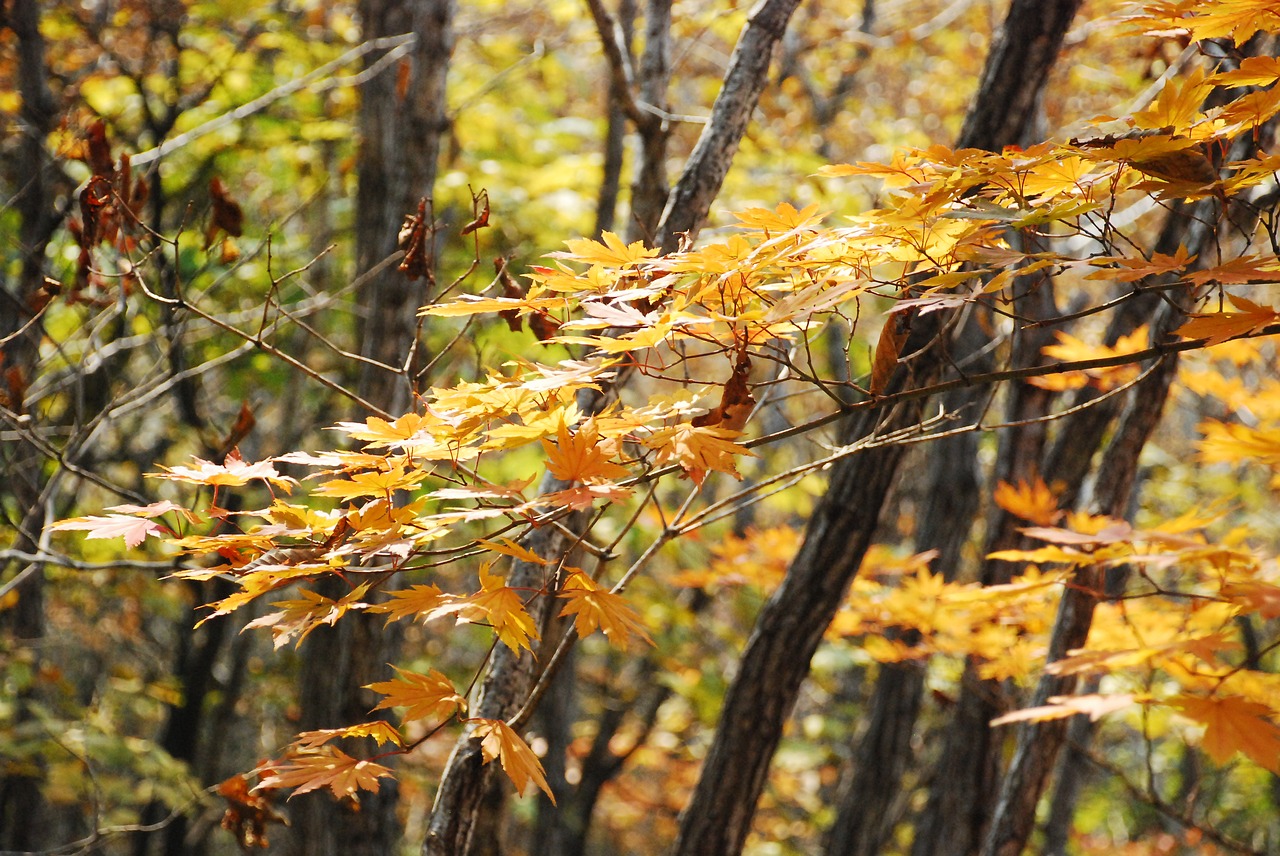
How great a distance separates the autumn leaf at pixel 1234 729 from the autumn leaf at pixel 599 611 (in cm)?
82

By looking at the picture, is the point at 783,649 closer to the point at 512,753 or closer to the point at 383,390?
the point at 512,753

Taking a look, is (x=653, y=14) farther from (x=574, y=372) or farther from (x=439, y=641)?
(x=439, y=641)

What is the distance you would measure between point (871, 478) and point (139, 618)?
7390mm

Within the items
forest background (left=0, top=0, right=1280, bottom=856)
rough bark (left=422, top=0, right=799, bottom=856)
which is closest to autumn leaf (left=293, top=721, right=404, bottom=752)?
forest background (left=0, top=0, right=1280, bottom=856)

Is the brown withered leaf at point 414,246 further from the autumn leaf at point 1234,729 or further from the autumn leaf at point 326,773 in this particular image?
the autumn leaf at point 1234,729

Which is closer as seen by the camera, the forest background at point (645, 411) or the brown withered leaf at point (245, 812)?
the forest background at point (645, 411)

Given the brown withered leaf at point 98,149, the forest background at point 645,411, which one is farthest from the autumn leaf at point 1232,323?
the brown withered leaf at point 98,149

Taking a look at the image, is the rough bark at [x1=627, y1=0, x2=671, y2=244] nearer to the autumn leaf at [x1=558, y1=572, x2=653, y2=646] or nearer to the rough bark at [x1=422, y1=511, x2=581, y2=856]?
the rough bark at [x1=422, y1=511, x2=581, y2=856]

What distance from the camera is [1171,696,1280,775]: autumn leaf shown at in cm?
140

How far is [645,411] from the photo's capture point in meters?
1.49

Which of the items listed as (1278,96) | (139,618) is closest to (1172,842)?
(1278,96)

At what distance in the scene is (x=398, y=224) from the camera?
3389 mm

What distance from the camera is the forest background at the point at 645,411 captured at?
139 centimetres

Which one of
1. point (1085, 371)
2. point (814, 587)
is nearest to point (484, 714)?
point (814, 587)
